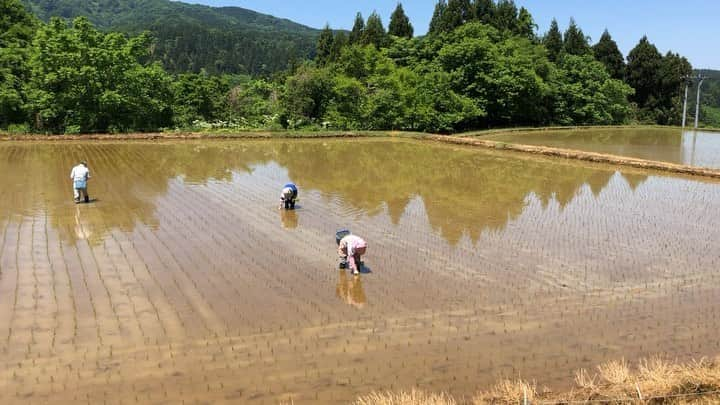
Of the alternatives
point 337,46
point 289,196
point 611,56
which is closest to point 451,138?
point 289,196

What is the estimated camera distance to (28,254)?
31.3 ft

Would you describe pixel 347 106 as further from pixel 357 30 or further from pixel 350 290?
pixel 350 290

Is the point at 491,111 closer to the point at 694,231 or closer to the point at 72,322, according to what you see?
the point at 694,231

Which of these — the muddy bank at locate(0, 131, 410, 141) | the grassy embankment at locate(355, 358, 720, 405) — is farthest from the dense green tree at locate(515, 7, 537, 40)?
the grassy embankment at locate(355, 358, 720, 405)

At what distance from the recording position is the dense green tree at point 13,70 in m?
28.7

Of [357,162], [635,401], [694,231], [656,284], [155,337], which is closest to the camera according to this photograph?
[635,401]

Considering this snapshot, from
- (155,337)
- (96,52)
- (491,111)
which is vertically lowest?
(155,337)

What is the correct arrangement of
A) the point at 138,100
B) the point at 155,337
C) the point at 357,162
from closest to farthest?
the point at 155,337 → the point at 357,162 → the point at 138,100

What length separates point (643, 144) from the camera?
1183 inches

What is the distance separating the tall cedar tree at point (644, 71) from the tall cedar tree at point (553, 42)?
23.8 feet

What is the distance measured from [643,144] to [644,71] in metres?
27.8

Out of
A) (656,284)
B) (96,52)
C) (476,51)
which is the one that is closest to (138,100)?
(96,52)

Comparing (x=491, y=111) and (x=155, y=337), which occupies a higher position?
(x=491, y=111)

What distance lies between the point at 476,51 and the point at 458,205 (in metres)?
24.8
